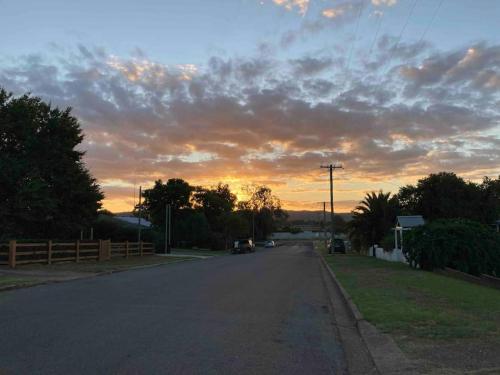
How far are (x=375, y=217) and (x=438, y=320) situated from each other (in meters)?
46.3

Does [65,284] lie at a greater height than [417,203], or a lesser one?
lesser

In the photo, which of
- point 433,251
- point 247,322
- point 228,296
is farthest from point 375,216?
point 247,322

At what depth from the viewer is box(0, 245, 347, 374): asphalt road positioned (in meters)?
6.79

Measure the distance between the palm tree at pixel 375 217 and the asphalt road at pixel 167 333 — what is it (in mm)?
40320

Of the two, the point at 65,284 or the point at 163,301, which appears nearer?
the point at 163,301

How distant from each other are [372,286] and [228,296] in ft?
16.7

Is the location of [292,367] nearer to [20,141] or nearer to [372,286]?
[372,286]

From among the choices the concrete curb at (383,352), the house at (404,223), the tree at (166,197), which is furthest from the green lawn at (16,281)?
the tree at (166,197)

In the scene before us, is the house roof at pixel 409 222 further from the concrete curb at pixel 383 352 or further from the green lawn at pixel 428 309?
the concrete curb at pixel 383 352

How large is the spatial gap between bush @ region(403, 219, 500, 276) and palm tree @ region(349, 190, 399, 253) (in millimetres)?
27069

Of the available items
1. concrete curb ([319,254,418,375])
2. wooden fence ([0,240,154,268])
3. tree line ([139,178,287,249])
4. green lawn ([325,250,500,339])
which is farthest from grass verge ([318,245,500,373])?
tree line ([139,178,287,249])

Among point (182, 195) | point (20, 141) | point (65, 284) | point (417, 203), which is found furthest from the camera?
point (182, 195)

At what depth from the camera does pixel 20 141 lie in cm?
3497

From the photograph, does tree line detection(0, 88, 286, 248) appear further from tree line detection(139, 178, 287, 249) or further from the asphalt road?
tree line detection(139, 178, 287, 249)
